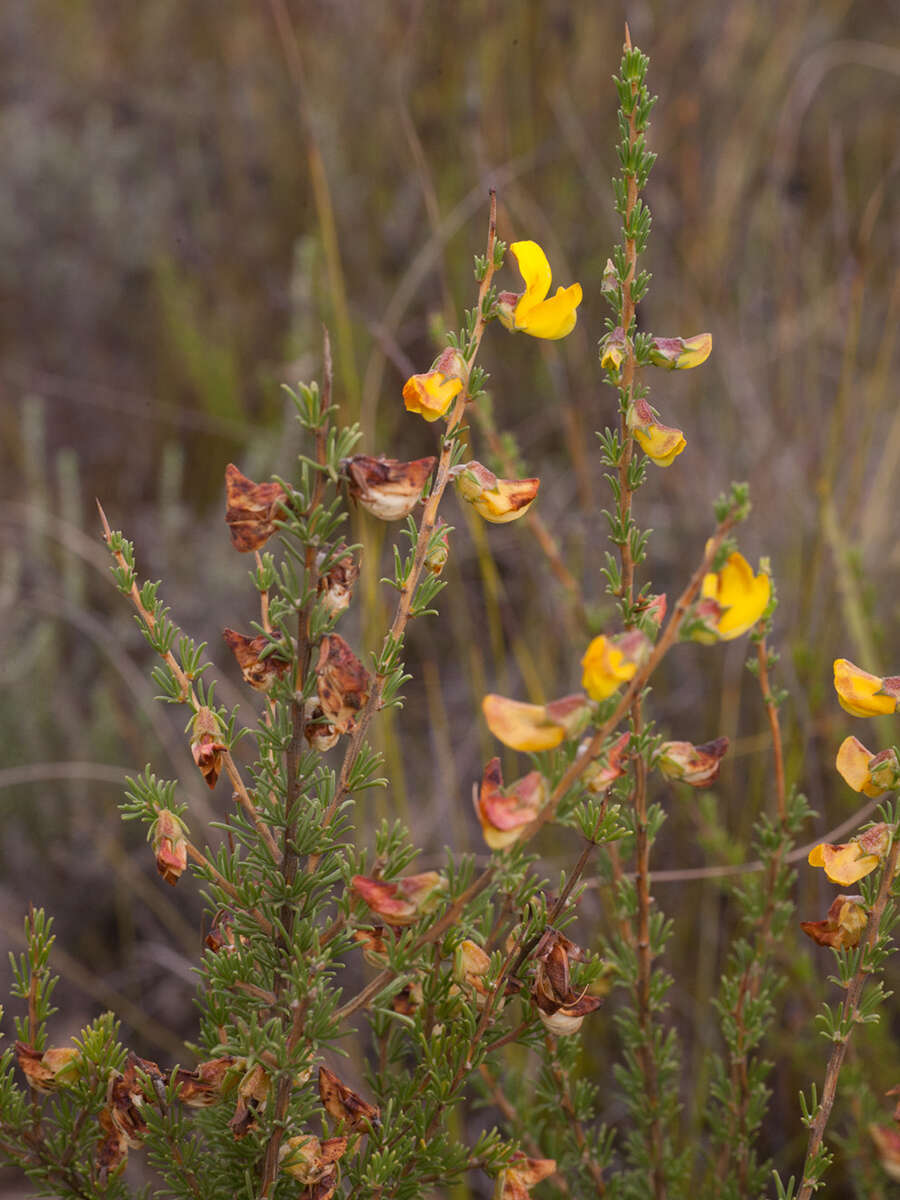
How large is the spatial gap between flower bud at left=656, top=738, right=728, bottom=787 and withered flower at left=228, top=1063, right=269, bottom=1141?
31 cm

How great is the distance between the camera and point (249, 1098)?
24.0 inches

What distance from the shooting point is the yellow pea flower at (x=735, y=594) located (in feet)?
1.59

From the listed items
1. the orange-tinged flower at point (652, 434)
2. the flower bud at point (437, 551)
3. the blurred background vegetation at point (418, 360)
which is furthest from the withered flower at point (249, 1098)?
the blurred background vegetation at point (418, 360)

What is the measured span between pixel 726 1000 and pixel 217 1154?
414 mm

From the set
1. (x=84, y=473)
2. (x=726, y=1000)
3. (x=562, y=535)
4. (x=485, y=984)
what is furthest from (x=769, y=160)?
(x=485, y=984)

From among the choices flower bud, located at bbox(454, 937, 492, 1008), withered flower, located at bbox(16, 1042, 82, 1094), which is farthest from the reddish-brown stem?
withered flower, located at bbox(16, 1042, 82, 1094)

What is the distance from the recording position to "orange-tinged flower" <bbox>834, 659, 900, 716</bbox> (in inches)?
24.2

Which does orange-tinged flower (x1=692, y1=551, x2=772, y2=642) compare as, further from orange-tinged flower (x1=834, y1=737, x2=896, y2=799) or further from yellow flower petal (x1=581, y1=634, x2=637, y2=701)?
orange-tinged flower (x1=834, y1=737, x2=896, y2=799)

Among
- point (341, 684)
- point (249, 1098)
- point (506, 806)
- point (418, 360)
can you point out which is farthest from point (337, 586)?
point (418, 360)

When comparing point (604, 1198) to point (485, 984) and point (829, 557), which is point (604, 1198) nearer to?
point (485, 984)

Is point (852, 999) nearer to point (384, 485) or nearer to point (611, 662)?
point (611, 662)

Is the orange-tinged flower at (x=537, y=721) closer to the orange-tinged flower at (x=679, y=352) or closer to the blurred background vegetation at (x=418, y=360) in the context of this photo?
the orange-tinged flower at (x=679, y=352)

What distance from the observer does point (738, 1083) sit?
84 cm

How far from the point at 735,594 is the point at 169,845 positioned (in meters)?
0.35
